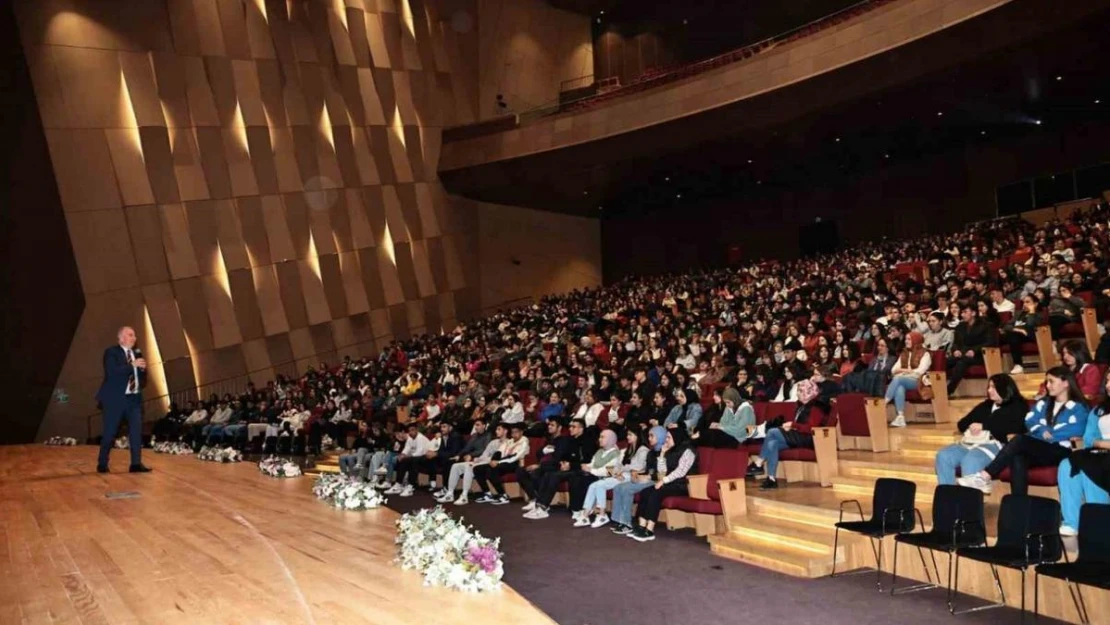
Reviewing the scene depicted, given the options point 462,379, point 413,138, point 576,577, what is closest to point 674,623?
point 576,577

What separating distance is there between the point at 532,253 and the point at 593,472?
1618cm

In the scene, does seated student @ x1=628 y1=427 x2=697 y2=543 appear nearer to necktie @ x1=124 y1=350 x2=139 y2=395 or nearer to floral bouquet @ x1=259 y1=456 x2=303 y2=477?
floral bouquet @ x1=259 y1=456 x2=303 y2=477

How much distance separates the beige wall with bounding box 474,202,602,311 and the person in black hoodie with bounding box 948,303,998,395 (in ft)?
49.6

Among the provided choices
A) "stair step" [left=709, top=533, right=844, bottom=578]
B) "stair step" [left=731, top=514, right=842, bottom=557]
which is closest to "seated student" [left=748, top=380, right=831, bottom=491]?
"stair step" [left=731, top=514, right=842, bottom=557]

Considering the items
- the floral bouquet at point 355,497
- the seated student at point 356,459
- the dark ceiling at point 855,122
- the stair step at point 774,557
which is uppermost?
the dark ceiling at point 855,122

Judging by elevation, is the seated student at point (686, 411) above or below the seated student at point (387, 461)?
above

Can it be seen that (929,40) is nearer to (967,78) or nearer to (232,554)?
(967,78)

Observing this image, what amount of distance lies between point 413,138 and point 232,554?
17380 millimetres

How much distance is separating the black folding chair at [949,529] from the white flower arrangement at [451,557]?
7.14 feet

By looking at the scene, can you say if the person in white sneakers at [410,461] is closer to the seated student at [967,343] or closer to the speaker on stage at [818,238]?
the seated student at [967,343]

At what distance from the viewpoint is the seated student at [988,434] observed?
5.50 metres

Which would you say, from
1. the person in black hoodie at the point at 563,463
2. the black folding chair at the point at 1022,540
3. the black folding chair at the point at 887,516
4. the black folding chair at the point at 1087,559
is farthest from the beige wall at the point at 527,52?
the black folding chair at the point at 1087,559

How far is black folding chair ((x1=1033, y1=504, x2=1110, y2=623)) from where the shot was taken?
12.2 feet

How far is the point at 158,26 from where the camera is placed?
15.9m
